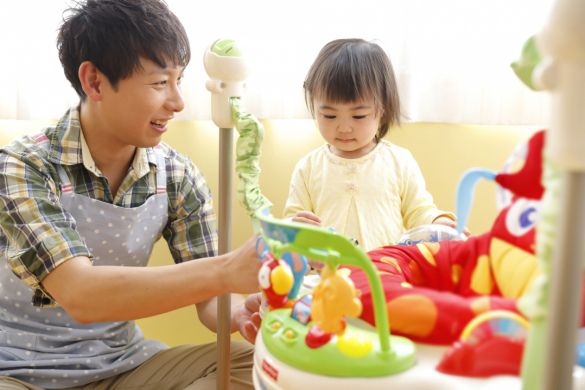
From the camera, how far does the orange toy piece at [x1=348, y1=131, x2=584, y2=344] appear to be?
0.44 metres

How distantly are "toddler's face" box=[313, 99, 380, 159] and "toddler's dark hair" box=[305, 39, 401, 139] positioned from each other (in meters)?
0.01

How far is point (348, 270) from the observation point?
622 mm

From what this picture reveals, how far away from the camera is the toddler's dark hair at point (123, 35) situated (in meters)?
0.94

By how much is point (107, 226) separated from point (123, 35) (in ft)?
1.07

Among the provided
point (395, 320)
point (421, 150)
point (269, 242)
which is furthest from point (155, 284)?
point (421, 150)

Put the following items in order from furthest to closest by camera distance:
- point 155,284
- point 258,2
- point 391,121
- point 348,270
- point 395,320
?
point 258,2 → point 391,121 → point 155,284 → point 348,270 → point 395,320

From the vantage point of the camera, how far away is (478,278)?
54 cm

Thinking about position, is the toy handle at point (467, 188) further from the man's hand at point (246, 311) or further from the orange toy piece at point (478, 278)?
the man's hand at point (246, 311)

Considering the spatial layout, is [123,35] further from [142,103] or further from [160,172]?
[160,172]

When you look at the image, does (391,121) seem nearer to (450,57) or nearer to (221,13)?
(450,57)

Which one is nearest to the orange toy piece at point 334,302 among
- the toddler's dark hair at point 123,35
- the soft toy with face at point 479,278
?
the soft toy with face at point 479,278

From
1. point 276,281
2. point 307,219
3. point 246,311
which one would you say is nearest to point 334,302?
point 276,281

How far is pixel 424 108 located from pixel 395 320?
81 centimetres

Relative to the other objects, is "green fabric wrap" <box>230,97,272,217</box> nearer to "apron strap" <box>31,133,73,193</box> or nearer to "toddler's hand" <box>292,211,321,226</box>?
"toddler's hand" <box>292,211,321,226</box>
